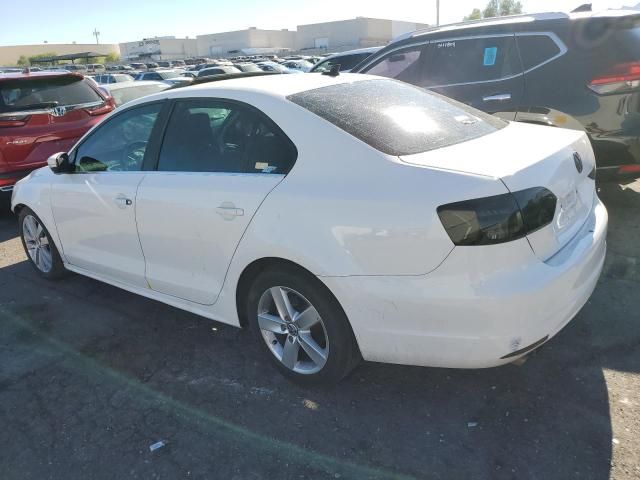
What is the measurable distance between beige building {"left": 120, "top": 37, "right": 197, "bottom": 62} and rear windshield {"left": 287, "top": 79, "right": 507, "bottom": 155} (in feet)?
341

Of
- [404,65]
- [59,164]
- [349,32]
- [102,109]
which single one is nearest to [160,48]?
[349,32]

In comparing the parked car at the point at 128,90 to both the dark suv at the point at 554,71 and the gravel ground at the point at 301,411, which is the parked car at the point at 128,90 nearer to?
the dark suv at the point at 554,71

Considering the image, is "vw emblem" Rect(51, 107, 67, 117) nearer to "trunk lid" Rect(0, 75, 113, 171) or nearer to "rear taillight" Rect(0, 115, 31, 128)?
"trunk lid" Rect(0, 75, 113, 171)

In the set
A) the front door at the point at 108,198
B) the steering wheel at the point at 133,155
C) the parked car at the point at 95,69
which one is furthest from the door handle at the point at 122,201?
the parked car at the point at 95,69

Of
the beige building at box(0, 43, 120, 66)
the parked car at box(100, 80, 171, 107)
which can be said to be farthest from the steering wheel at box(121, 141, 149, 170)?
the beige building at box(0, 43, 120, 66)

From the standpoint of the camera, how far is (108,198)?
361 centimetres

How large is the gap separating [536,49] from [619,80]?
0.84 metres

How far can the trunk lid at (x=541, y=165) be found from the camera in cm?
229

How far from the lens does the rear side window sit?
4812 millimetres

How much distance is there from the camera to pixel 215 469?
2408mm

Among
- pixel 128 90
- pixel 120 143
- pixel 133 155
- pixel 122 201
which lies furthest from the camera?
pixel 128 90

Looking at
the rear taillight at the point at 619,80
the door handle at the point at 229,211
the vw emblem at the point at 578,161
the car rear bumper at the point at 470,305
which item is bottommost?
the car rear bumper at the point at 470,305

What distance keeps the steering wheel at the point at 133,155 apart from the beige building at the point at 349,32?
299 ft

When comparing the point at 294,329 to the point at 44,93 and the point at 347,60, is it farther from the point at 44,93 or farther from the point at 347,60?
the point at 347,60
